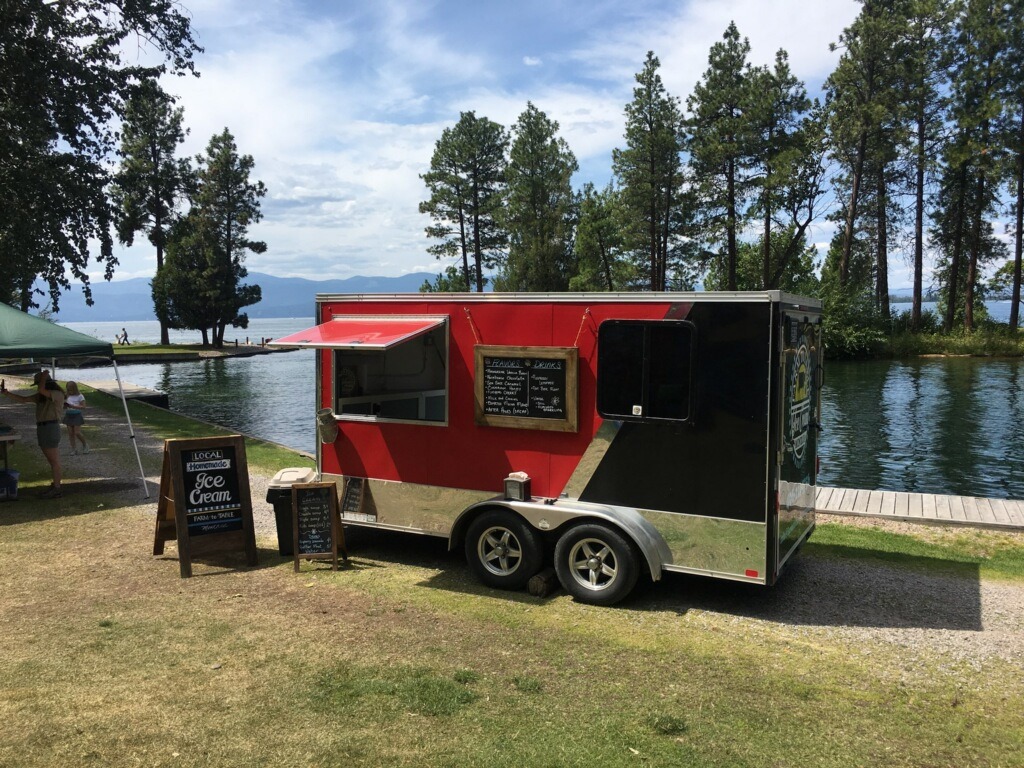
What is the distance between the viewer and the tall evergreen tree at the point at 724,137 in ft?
148

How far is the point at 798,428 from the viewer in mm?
6422

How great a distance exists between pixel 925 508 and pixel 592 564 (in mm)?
5773

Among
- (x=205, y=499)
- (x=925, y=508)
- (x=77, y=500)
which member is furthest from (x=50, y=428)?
(x=925, y=508)

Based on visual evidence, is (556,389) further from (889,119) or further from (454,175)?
(454,175)

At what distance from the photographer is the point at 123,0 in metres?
19.1

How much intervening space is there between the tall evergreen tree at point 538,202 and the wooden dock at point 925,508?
150 ft

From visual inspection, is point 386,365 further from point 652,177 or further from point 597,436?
point 652,177

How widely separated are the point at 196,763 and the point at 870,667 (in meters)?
4.08

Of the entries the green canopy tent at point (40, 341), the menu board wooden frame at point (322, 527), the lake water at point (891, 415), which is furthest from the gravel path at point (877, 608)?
the lake water at point (891, 415)

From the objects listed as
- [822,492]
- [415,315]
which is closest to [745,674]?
[415,315]

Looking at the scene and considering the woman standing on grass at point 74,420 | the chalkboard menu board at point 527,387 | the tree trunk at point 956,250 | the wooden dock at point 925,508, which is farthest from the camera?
the tree trunk at point 956,250

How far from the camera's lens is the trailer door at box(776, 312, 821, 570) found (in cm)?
598

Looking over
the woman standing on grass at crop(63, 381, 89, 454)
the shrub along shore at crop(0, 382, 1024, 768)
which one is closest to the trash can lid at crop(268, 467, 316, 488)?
the shrub along shore at crop(0, 382, 1024, 768)

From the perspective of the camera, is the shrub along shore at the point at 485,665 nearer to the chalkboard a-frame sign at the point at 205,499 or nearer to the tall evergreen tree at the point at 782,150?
the chalkboard a-frame sign at the point at 205,499
